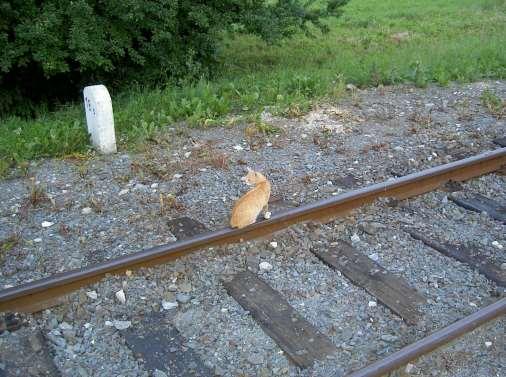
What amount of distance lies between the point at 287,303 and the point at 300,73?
6354 mm

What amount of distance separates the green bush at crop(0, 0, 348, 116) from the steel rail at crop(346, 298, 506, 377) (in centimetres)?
656

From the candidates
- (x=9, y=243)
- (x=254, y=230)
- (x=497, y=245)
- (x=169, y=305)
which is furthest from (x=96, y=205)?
(x=497, y=245)

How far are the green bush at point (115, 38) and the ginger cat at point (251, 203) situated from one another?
15.5ft

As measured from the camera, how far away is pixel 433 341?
382 centimetres

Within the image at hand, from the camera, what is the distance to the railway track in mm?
3883

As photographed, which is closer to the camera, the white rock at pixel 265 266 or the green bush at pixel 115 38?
the white rock at pixel 265 266

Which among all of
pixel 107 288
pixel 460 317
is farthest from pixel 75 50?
pixel 460 317

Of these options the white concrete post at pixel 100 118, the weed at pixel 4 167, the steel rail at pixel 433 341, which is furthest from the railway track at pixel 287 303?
the weed at pixel 4 167

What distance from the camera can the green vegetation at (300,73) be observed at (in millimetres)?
7234

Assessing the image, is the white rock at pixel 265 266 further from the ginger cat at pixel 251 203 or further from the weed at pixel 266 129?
the weed at pixel 266 129

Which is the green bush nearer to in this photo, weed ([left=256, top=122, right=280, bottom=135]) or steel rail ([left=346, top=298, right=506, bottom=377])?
weed ([left=256, top=122, right=280, bottom=135])

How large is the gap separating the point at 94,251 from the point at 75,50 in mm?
4868

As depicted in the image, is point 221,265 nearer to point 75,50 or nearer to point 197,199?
point 197,199

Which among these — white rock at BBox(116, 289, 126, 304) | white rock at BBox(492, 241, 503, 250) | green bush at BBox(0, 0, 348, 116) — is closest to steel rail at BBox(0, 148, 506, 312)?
white rock at BBox(116, 289, 126, 304)
